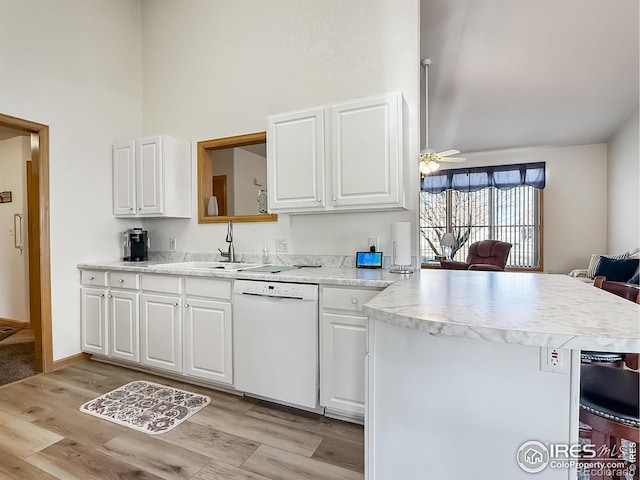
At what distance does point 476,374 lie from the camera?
1074mm

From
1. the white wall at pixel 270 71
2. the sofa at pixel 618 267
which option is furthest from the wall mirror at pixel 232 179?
the sofa at pixel 618 267

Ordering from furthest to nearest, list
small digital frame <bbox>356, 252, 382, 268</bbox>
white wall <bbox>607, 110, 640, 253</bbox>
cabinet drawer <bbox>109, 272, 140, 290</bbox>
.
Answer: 1. white wall <bbox>607, 110, 640, 253</bbox>
2. cabinet drawer <bbox>109, 272, 140, 290</bbox>
3. small digital frame <bbox>356, 252, 382, 268</bbox>

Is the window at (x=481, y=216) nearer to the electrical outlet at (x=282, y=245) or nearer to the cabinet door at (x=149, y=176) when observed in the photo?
the electrical outlet at (x=282, y=245)

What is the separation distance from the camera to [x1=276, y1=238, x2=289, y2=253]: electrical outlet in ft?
9.36

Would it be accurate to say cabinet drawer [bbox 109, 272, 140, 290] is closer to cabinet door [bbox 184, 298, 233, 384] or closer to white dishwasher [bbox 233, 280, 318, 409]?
cabinet door [bbox 184, 298, 233, 384]

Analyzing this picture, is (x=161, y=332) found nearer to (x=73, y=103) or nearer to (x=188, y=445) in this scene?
(x=188, y=445)

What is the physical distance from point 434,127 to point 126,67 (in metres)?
4.73

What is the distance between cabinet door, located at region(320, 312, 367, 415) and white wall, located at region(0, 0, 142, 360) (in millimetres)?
2544

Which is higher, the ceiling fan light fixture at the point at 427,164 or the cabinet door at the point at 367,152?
the ceiling fan light fixture at the point at 427,164

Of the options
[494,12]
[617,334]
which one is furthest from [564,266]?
[617,334]

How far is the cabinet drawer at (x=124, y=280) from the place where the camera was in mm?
2715

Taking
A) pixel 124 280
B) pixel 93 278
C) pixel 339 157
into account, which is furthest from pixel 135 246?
pixel 339 157

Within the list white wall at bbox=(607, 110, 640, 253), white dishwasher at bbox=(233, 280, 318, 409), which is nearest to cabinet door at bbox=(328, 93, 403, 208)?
white dishwasher at bbox=(233, 280, 318, 409)

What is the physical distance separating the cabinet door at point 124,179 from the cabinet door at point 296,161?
1.62 metres
